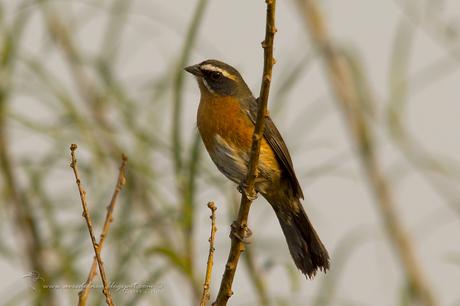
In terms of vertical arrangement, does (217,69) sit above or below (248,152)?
above

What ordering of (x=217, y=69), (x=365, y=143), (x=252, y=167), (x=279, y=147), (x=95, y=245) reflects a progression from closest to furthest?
(x=95, y=245) → (x=252, y=167) → (x=365, y=143) → (x=279, y=147) → (x=217, y=69)

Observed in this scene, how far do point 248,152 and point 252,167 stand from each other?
127cm

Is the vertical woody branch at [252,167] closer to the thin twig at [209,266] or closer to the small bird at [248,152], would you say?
the thin twig at [209,266]

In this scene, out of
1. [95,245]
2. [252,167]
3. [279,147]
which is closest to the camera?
[95,245]

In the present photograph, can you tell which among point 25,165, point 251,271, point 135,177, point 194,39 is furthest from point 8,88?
point 251,271

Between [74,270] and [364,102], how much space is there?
5.44ft

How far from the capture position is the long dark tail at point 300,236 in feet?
16.2

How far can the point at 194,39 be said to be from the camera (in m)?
4.30

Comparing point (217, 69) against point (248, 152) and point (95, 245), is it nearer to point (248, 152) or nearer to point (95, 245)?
point (248, 152)

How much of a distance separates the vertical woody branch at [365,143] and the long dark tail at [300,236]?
→ 0.46m

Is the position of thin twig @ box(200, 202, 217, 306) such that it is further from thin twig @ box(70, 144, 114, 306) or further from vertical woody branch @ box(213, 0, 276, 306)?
thin twig @ box(70, 144, 114, 306)

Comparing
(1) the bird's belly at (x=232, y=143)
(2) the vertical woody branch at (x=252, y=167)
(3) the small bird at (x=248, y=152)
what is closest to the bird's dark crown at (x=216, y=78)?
(3) the small bird at (x=248, y=152)

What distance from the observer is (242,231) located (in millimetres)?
3855

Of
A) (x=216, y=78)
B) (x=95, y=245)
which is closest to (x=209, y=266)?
(x=95, y=245)
